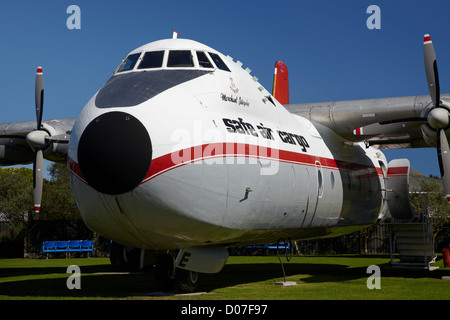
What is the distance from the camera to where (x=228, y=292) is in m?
12.6

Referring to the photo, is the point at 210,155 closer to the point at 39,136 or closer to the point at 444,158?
the point at 444,158

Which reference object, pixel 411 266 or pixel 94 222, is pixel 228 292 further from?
pixel 411 266

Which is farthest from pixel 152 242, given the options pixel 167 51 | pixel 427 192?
pixel 427 192

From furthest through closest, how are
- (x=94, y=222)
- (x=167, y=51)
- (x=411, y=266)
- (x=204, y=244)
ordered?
(x=411, y=266), (x=167, y=51), (x=204, y=244), (x=94, y=222)

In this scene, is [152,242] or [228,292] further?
[228,292]

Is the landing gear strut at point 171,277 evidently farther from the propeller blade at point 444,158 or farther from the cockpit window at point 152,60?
the propeller blade at point 444,158

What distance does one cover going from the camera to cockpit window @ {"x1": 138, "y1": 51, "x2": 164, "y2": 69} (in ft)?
37.4

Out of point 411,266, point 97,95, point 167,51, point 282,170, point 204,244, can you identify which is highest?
point 167,51

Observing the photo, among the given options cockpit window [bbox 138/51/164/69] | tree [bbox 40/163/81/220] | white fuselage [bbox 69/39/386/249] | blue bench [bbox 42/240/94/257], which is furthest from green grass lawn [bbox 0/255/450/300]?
tree [bbox 40/163/81/220]

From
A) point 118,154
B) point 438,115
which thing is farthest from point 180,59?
point 438,115

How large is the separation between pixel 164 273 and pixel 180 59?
4.53 metres

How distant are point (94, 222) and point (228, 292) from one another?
3889 millimetres

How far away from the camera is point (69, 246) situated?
31.4 m

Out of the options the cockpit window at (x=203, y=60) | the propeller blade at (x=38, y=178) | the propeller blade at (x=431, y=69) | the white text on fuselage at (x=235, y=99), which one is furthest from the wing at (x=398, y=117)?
the propeller blade at (x=38, y=178)
